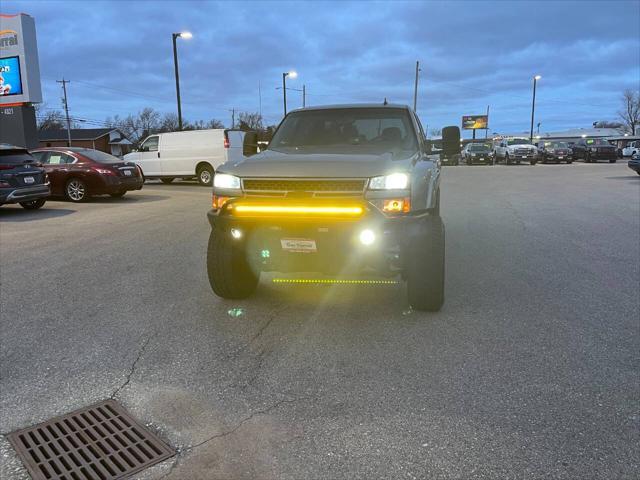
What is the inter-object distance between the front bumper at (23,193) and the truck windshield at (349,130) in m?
8.27

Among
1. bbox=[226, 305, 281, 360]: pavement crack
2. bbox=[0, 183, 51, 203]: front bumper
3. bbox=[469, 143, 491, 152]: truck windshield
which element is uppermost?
bbox=[469, 143, 491, 152]: truck windshield

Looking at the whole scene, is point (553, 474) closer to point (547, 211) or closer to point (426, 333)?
point (426, 333)

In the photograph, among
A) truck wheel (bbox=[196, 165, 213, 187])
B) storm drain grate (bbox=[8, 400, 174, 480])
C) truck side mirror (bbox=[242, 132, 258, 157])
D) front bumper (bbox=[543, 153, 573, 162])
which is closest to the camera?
storm drain grate (bbox=[8, 400, 174, 480])

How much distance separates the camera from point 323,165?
4.24 metres

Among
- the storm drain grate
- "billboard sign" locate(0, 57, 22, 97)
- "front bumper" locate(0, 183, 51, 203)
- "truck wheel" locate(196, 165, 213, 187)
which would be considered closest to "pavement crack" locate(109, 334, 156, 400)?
the storm drain grate

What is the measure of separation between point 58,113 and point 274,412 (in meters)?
100

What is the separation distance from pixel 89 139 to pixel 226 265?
230ft

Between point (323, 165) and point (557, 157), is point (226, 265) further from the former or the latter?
point (557, 157)

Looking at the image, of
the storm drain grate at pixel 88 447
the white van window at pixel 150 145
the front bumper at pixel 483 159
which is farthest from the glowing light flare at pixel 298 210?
the front bumper at pixel 483 159

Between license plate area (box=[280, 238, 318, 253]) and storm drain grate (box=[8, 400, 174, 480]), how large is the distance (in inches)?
72.4

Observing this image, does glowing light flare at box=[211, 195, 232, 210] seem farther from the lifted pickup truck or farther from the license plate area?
the license plate area

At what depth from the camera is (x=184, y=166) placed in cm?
1908

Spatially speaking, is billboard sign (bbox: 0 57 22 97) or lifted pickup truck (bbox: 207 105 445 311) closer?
lifted pickup truck (bbox: 207 105 445 311)

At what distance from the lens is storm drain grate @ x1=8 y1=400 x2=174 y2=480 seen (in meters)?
2.63
